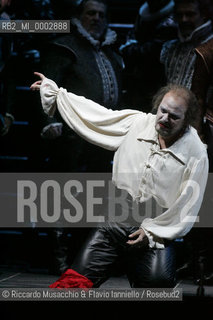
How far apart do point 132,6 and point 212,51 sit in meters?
0.99

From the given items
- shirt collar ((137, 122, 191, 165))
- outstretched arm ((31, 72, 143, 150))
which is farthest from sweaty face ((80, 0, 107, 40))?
shirt collar ((137, 122, 191, 165))

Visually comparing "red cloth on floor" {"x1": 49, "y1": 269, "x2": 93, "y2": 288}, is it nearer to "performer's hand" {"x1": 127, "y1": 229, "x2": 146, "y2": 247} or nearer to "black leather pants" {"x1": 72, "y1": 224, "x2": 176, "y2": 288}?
"black leather pants" {"x1": 72, "y1": 224, "x2": 176, "y2": 288}

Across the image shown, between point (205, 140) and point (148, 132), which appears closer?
point (148, 132)

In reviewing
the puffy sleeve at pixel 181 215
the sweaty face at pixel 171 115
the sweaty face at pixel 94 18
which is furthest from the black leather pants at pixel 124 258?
→ the sweaty face at pixel 94 18

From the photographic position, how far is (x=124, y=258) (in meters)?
3.94

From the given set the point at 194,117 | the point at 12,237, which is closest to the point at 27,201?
the point at 12,237

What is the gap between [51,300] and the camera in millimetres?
3367

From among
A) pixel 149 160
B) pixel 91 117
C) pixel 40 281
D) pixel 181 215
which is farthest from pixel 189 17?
pixel 40 281

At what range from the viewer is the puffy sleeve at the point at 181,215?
12.2 ft

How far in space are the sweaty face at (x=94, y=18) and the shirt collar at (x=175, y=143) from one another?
4.78 feet

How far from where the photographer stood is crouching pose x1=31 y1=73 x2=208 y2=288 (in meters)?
3.75

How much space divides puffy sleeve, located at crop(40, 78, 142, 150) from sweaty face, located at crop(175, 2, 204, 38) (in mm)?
1290

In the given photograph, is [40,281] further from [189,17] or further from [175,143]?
[189,17]

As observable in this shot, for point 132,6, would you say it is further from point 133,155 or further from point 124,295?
point 124,295
